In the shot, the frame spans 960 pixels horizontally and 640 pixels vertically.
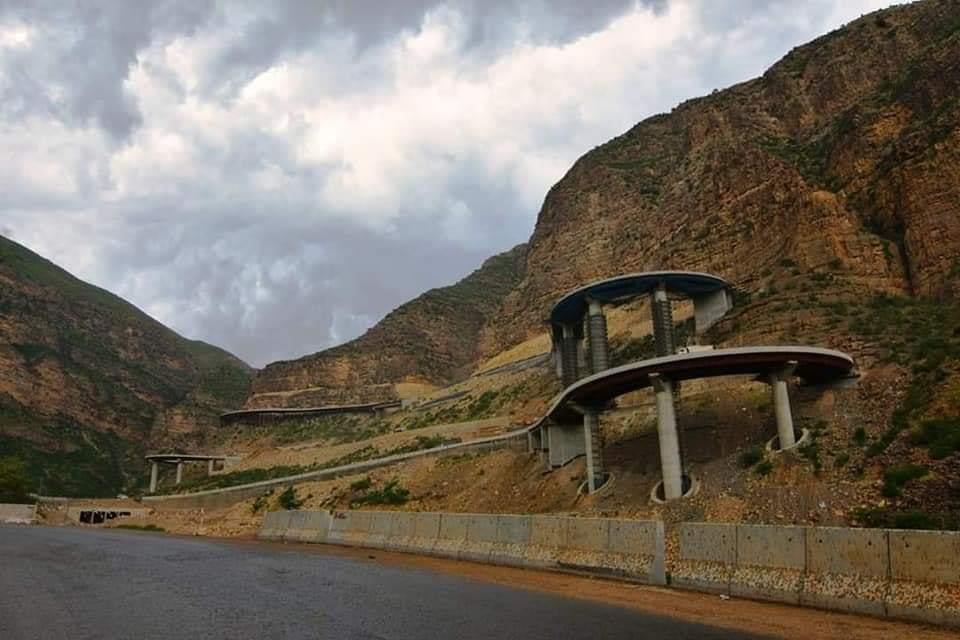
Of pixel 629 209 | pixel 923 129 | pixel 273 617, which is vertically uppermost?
pixel 629 209

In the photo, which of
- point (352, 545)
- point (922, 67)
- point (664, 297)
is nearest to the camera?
point (352, 545)

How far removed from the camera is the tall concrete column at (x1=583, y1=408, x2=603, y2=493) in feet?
124

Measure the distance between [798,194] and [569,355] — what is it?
22607mm

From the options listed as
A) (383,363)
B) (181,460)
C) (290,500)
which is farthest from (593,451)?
(383,363)

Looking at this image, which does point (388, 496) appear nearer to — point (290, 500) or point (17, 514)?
point (290, 500)

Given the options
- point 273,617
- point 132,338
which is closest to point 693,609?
point 273,617

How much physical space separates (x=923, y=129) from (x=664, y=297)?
74.4 ft

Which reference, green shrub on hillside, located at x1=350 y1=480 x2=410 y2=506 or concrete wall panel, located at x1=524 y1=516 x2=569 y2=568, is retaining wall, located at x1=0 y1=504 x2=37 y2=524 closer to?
green shrub on hillside, located at x1=350 y1=480 x2=410 y2=506

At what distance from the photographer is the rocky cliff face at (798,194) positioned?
46.9m

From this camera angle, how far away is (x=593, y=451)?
38.0 meters

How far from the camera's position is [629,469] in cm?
3791

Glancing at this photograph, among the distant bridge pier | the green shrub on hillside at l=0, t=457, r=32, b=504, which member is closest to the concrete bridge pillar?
the green shrub on hillside at l=0, t=457, r=32, b=504

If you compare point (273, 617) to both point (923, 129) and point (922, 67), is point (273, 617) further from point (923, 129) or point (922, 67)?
point (922, 67)

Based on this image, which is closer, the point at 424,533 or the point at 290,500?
the point at 424,533
